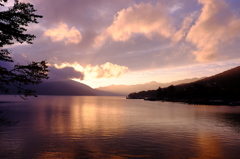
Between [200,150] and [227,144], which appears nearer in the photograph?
[200,150]

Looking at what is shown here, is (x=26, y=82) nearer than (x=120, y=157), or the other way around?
(x=26, y=82)

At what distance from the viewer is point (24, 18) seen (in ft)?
48.2

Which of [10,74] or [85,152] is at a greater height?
[10,74]

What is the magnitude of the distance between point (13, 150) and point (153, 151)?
2152 centimetres

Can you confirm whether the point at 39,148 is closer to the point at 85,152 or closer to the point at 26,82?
the point at 85,152

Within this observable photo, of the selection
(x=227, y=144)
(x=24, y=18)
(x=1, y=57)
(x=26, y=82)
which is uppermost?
(x=24, y=18)

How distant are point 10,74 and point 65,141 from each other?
23.7 metres

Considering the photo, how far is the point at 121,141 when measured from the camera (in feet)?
112

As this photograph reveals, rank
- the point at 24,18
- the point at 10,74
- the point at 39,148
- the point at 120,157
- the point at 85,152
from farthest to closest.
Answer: the point at 39,148
the point at 85,152
the point at 120,157
the point at 24,18
the point at 10,74

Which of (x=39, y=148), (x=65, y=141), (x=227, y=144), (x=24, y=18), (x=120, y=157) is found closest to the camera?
(x=24, y=18)

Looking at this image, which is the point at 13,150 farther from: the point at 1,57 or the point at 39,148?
the point at 1,57

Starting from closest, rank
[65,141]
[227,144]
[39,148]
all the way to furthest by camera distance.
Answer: [39,148]
[227,144]
[65,141]

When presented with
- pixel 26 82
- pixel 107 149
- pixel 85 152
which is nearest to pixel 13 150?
pixel 85 152

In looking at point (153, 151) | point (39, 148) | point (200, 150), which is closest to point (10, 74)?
point (39, 148)
